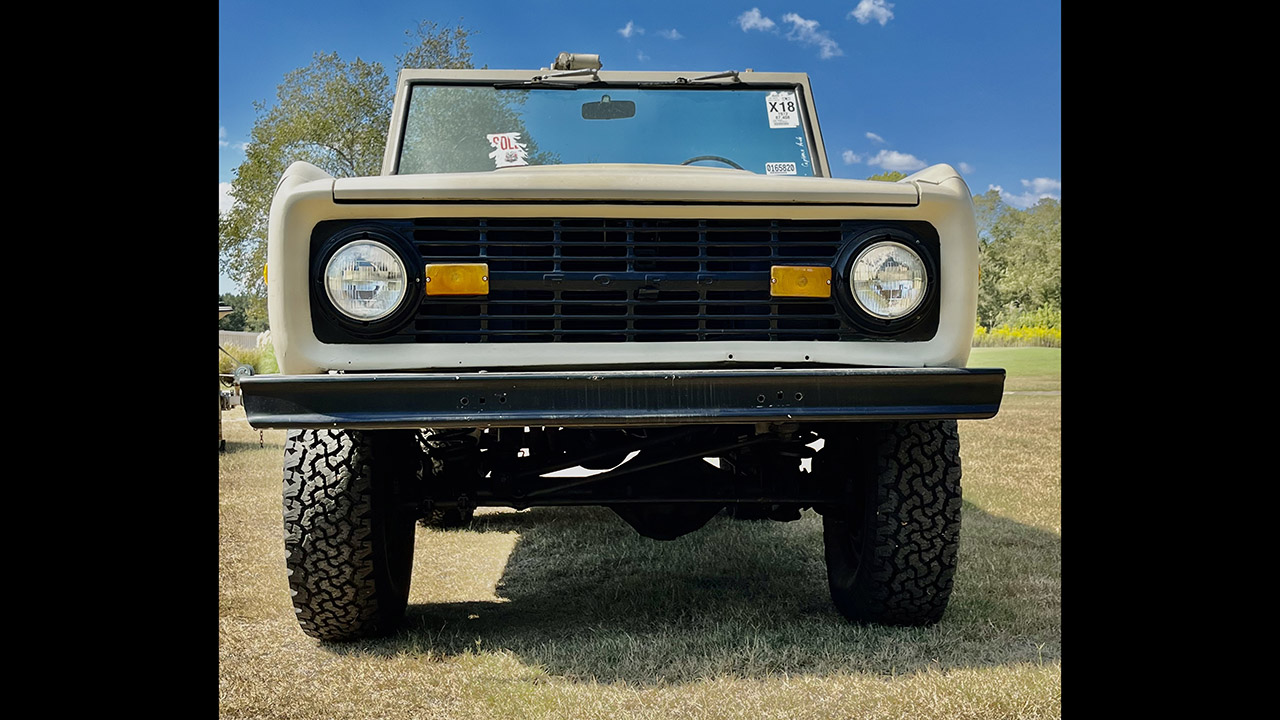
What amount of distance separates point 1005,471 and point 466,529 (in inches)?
154

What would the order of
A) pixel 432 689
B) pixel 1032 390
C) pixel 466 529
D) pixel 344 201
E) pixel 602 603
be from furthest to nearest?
pixel 1032 390, pixel 466 529, pixel 602 603, pixel 432 689, pixel 344 201

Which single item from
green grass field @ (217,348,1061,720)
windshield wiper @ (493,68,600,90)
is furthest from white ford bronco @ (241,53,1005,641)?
→ windshield wiper @ (493,68,600,90)

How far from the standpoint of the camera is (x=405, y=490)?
3.07 metres

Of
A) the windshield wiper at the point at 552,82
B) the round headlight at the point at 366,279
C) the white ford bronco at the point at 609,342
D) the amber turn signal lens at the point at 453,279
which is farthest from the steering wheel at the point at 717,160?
the round headlight at the point at 366,279

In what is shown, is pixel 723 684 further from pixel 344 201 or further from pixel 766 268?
pixel 344 201

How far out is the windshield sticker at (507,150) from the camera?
12.3 ft

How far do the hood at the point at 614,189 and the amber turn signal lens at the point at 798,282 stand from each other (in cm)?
18

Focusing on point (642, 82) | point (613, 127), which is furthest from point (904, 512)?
point (642, 82)

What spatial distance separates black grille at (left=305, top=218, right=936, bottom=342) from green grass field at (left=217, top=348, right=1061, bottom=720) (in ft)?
1.96

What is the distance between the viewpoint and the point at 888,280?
2598 mm

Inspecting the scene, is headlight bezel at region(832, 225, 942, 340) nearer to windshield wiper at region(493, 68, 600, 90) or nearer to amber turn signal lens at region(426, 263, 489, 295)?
amber turn signal lens at region(426, 263, 489, 295)

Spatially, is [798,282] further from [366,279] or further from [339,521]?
[339,521]

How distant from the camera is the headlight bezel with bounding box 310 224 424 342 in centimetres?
248

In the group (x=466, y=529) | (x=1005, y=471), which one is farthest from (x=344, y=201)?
(x=1005, y=471)
